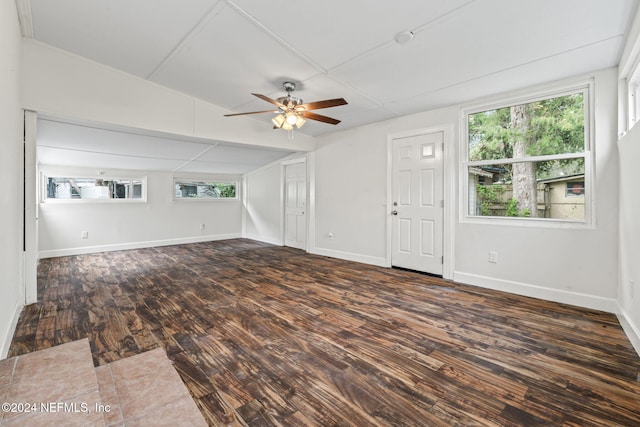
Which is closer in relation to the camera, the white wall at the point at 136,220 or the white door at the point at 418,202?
the white door at the point at 418,202

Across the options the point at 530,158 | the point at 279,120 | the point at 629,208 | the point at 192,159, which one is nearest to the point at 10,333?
the point at 279,120

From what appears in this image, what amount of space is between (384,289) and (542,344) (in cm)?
166

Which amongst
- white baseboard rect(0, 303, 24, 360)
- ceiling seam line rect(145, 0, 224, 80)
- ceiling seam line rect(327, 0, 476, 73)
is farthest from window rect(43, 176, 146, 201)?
ceiling seam line rect(327, 0, 476, 73)

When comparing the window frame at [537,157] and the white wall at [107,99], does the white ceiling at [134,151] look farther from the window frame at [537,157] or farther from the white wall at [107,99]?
the window frame at [537,157]

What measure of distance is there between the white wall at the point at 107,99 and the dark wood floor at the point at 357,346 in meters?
2.16

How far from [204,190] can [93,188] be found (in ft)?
7.90

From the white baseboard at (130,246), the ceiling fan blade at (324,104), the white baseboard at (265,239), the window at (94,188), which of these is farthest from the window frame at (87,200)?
the ceiling fan blade at (324,104)

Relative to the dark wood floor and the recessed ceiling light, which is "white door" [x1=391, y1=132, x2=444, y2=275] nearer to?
the dark wood floor

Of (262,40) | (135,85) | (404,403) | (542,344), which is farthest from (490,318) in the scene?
(135,85)

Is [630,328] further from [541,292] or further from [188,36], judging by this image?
[188,36]

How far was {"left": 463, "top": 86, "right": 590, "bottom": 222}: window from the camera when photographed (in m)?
3.12

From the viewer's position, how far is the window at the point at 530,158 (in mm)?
3125

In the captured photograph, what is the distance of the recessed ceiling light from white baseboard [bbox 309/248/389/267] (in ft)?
10.6

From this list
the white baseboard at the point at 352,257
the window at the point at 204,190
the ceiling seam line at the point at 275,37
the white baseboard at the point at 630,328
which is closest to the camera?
the white baseboard at the point at 630,328
